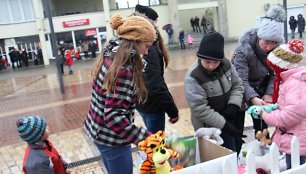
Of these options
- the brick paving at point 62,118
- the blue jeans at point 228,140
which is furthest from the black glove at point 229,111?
the brick paving at point 62,118

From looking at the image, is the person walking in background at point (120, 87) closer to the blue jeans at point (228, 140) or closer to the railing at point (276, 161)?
the railing at point (276, 161)

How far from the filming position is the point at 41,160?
2.53 metres

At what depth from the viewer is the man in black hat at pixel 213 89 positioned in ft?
9.18

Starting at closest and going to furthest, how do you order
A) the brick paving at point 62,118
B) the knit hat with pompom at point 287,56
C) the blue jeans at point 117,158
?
the blue jeans at point 117,158, the knit hat with pompom at point 287,56, the brick paving at point 62,118

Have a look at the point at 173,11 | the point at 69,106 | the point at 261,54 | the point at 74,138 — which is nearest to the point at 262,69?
the point at 261,54

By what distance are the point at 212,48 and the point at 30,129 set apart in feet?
5.06

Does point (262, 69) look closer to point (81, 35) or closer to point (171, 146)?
point (171, 146)

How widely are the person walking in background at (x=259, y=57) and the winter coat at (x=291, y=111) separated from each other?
19.2 inches

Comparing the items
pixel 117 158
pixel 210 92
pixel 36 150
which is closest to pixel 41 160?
pixel 36 150

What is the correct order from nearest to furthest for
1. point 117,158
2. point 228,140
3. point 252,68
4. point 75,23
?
point 117,158 < point 228,140 < point 252,68 < point 75,23

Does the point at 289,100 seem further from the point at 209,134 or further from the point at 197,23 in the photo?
the point at 197,23

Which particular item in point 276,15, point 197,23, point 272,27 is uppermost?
point 276,15

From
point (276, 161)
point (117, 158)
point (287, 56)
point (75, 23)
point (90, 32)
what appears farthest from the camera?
point (90, 32)

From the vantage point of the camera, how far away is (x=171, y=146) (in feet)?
8.02
